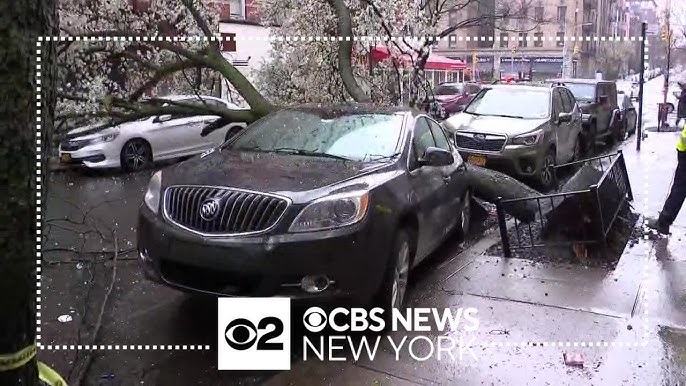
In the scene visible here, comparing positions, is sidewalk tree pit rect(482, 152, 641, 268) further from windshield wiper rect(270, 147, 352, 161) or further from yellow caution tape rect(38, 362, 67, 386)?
yellow caution tape rect(38, 362, 67, 386)

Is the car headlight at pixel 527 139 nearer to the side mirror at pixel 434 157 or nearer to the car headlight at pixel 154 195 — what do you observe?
the side mirror at pixel 434 157

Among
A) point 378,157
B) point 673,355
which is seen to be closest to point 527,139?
point 378,157

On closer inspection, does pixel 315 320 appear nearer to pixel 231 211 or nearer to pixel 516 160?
pixel 231 211

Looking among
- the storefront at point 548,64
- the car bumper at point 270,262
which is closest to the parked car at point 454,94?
the storefront at point 548,64

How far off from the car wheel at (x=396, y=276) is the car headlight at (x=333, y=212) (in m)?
0.49

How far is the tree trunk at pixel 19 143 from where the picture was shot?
200 centimetres

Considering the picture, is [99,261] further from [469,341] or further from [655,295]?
[655,295]

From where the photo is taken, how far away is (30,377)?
246 cm

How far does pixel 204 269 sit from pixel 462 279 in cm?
265

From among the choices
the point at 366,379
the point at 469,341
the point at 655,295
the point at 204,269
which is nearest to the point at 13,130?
the point at 204,269

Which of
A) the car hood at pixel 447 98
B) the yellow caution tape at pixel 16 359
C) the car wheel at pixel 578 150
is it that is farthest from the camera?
the car hood at pixel 447 98

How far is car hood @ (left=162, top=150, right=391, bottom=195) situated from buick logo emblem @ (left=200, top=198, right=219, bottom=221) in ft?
0.56

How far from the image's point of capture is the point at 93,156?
12.4m

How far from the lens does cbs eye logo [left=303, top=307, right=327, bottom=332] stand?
457cm
